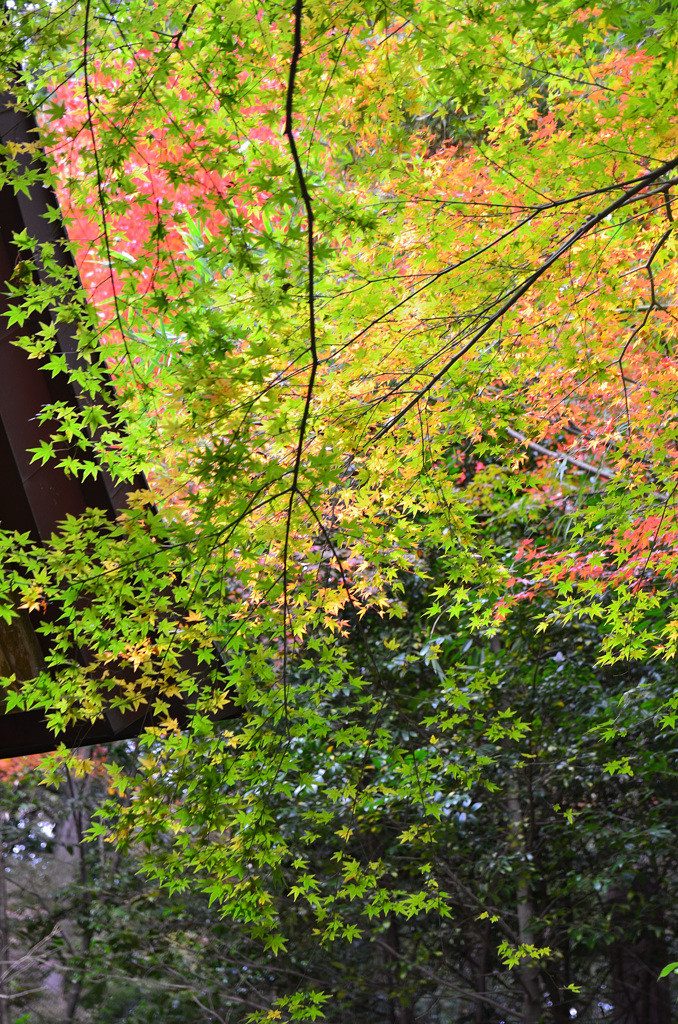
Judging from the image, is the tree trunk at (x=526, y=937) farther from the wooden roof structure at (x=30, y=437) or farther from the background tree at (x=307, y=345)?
the wooden roof structure at (x=30, y=437)

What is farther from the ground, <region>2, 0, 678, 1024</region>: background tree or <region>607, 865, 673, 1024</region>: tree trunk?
<region>2, 0, 678, 1024</region>: background tree

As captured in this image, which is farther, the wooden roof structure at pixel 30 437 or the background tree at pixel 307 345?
the wooden roof structure at pixel 30 437

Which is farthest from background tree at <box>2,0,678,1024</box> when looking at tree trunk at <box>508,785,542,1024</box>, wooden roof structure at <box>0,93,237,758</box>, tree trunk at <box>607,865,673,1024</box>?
tree trunk at <box>607,865,673,1024</box>

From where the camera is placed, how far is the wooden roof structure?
3100 mm

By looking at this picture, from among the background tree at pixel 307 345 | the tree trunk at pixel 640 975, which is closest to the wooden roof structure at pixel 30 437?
the background tree at pixel 307 345

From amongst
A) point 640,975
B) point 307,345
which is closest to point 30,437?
point 307,345

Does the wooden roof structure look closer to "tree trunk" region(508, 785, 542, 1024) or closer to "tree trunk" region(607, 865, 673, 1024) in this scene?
"tree trunk" region(508, 785, 542, 1024)

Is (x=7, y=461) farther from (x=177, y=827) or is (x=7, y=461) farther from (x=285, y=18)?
(x=285, y=18)

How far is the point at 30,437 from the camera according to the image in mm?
3270

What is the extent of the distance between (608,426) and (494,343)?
1.24 meters

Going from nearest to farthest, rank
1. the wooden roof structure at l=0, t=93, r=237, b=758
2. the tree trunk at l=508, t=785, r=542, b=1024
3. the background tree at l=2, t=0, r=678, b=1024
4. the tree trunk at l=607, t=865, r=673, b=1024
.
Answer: the background tree at l=2, t=0, r=678, b=1024, the wooden roof structure at l=0, t=93, r=237, b=758, the tree trunk at l=508, t=785, r=542, b=1024, the tree trunk at l=607, t=865, r=673, b=1024

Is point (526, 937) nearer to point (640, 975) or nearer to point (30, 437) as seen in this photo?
point (640, 975)

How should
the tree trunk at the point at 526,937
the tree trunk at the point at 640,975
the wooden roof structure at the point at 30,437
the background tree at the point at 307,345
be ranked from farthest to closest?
the tree trunk at the point at 640,975 → the tree trunk at the point at 526,937 → the wooden roof structure at the point at 30,437 → the background tree at the point at 307,345

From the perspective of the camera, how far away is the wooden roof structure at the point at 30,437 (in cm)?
310
